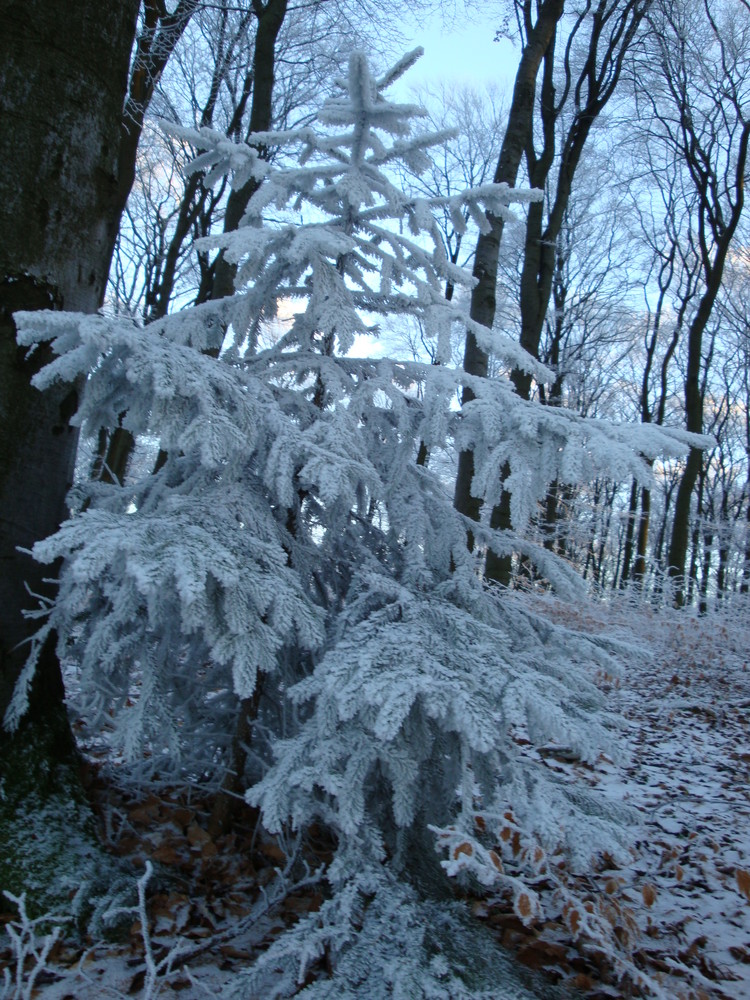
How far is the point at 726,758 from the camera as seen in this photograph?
16.6ft

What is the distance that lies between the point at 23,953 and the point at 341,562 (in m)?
1.65

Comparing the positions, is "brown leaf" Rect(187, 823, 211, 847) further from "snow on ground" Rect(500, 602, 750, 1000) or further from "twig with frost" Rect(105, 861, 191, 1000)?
"snow on ground" Rect(500, 602, 750, 1000)

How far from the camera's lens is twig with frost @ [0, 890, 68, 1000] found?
1.63 m

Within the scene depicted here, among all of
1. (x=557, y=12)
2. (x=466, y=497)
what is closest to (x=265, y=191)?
(x=466, y=497)

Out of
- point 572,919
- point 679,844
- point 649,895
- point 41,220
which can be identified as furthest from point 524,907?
point 41,220

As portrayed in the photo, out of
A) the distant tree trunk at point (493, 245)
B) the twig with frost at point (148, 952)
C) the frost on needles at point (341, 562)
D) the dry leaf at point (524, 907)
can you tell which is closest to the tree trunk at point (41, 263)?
the frost on needles at point (341, 562)

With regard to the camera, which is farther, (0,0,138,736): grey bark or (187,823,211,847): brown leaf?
(187,823,211,847): brown leaf

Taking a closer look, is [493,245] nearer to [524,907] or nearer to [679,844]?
[679,844]

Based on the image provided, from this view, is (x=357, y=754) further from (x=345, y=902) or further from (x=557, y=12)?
(x=557, y=12)

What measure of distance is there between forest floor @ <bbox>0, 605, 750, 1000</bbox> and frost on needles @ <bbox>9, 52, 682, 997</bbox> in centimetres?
29

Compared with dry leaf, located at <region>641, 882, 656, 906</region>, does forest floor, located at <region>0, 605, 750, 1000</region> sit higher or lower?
lower

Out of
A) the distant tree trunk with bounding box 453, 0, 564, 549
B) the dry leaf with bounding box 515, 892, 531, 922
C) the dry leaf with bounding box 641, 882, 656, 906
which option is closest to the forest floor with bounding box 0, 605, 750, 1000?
the dry leaf with bounding box 641, 882, 656, 906

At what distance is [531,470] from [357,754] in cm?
117

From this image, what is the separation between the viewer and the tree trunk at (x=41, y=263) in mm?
2588
